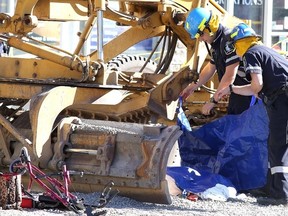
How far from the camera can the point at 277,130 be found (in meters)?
9.65

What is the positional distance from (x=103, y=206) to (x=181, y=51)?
27.0 ft

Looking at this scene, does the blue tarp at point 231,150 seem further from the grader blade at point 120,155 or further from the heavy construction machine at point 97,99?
the grader blade at point 120,155

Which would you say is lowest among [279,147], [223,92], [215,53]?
[279,147]

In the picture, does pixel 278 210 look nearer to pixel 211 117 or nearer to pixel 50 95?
pixel 50 95

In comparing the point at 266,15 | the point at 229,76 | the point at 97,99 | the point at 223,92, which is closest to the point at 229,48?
the point at 229,76

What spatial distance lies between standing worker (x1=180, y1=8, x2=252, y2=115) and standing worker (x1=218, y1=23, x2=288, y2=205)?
373mm

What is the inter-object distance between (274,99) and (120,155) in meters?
1.45

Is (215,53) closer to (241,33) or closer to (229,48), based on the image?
(229,48)

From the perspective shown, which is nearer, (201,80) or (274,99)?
(274,99)

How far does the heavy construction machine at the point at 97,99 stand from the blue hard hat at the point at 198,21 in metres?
0.61

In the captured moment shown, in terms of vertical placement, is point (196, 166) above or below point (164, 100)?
below

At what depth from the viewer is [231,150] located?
10445 millimetres

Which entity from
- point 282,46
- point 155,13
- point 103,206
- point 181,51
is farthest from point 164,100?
point 282,46

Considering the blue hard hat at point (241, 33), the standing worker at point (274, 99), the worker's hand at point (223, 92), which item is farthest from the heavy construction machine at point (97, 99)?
the blue hard hat at point (241, 33)
